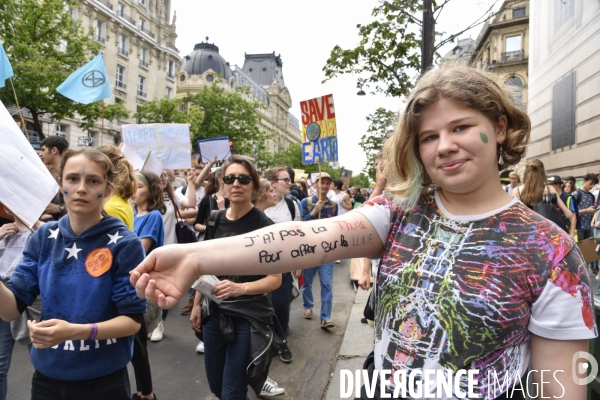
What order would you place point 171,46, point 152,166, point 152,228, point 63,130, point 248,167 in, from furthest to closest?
point 171,46 → point 63,130 → point 152,166 → point 152,228 → point 248,167

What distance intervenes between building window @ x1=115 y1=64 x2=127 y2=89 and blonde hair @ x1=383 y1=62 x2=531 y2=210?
1598 inches

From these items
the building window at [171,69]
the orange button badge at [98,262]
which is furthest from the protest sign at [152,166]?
the building window at [171,69]

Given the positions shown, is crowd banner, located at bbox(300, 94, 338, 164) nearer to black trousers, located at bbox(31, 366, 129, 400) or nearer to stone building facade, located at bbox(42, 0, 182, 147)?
black trousers, located at bbox(31, 366, 129, 400)

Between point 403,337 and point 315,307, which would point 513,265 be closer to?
point 403,337

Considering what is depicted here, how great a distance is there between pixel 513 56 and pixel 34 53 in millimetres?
34828

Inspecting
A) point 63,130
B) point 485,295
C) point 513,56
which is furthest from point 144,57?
point 485,295

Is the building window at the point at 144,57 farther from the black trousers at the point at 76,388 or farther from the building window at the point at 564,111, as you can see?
the black trousers at the point at 76,388

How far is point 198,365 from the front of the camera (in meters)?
4.59

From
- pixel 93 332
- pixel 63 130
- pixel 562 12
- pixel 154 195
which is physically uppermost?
pixel 562 12

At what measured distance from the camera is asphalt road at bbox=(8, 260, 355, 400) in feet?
13.1

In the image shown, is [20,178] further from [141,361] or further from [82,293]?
[141,361]

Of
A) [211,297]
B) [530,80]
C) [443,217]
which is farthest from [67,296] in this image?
[530,80]

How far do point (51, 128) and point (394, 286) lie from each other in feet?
109

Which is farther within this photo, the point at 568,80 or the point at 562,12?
the point at 568,80
